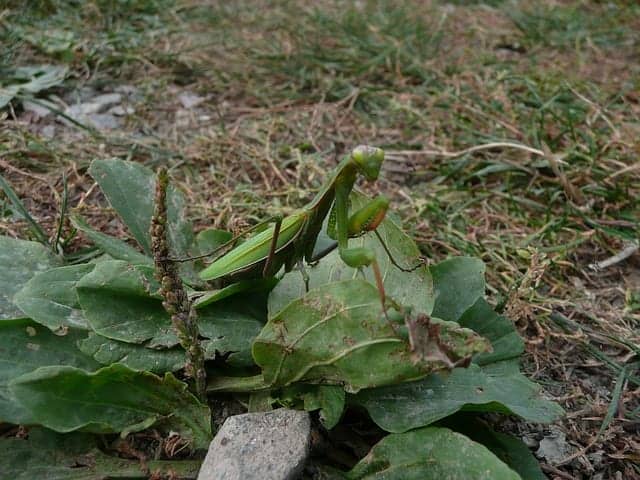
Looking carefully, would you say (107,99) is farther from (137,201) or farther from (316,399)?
(316,399)

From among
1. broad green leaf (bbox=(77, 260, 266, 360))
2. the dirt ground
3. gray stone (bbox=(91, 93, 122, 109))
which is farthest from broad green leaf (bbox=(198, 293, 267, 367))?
gray stone (bbox=(91, 93, 122, 109))

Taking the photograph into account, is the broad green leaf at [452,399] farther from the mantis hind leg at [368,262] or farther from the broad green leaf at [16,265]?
the broad green leaf at [16,265]

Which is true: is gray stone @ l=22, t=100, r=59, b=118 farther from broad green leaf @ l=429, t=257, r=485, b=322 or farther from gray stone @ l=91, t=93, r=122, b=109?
broad green leaf @ l=429, t=257, r=485, b=322

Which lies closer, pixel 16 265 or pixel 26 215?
pixel 16 265

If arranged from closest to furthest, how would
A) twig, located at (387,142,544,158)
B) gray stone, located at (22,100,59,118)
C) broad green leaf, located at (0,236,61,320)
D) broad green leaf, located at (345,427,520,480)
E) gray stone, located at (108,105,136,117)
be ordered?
broad green leaf, located at (345,427,520,480) < broad green leaf, located at (0,236,61,320) < twig, located at (387,142,544,158) < gray stone, located at (22,100,59,118) < gray stone, located at (108,105,136,117)

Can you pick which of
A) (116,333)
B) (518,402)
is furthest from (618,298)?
(116,333)

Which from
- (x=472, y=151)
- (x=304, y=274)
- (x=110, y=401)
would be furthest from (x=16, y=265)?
(x=472, y=151)

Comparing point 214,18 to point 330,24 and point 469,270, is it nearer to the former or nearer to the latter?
point 330,24
